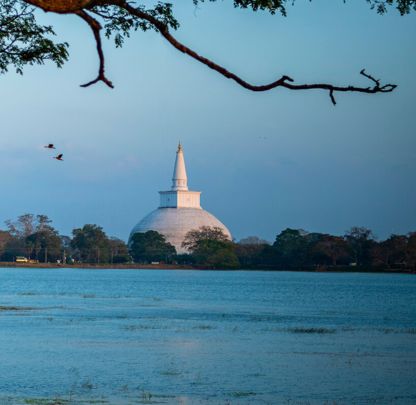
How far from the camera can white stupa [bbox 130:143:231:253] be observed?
580 feet

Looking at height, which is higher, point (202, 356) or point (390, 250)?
point (390, 250)

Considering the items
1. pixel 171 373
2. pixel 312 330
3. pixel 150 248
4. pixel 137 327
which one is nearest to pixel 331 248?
pixel 150 248

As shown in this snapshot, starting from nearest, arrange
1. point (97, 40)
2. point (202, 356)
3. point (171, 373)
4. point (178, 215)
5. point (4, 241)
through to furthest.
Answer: point (97, 40)
point (171, 373)
point (202, 356)
point (4, 241)
point (178, 215)

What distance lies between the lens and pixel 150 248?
491 feet

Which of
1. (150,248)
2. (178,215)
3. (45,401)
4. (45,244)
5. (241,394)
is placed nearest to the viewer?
(45,401)

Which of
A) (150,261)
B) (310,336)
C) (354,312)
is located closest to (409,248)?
(150,261)

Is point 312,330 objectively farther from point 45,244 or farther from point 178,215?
point 178,215

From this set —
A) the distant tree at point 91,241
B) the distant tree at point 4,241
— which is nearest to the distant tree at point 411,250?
the distant tree at point 91,241

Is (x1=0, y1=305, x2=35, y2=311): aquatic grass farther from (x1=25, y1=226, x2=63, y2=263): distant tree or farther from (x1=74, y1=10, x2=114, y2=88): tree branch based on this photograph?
(x1=25, y1=226, x2=63, y2=263): distant tree

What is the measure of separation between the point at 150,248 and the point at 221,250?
14201 mm

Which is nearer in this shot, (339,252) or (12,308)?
A: (12,308)

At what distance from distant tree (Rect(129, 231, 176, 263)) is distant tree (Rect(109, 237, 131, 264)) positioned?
55.8 inches

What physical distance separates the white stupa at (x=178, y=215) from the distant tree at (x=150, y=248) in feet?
65.8

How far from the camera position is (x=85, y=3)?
33.1 ft
